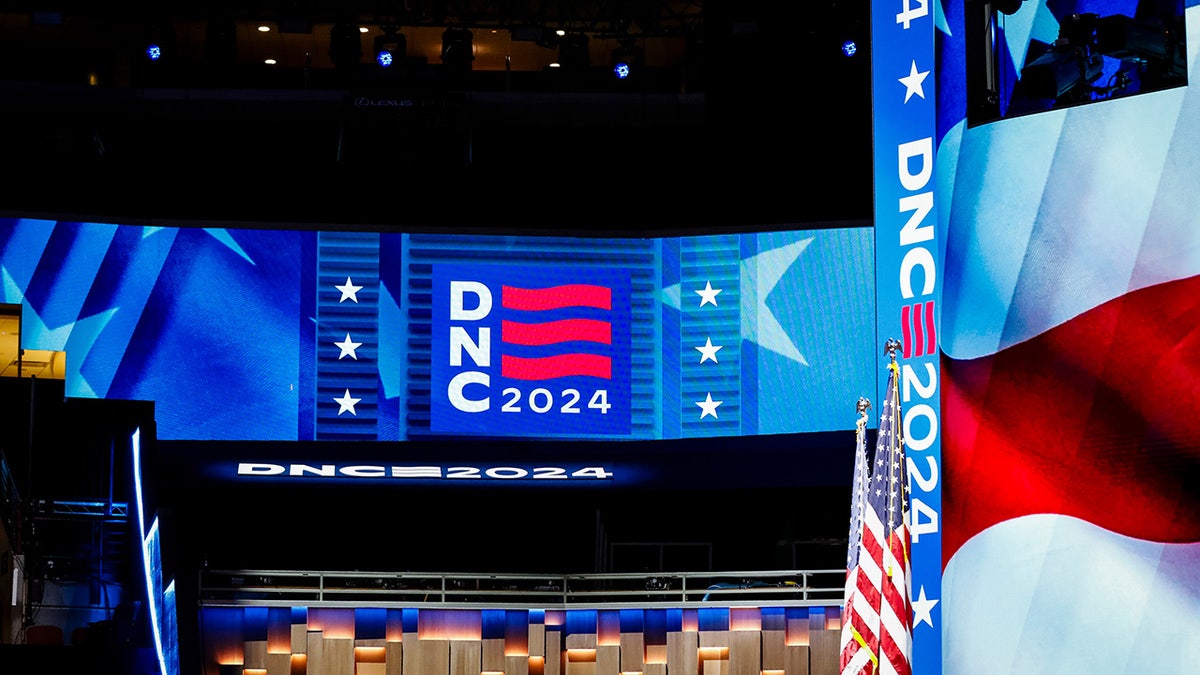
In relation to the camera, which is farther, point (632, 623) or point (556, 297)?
point (556, 297)

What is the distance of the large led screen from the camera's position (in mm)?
10500

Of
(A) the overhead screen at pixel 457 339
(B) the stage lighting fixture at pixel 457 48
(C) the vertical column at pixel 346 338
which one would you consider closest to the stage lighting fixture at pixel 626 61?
(B) the stage lighting fixture at pixel 457 48

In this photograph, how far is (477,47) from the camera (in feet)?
76.7

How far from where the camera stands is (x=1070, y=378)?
11.2 meters

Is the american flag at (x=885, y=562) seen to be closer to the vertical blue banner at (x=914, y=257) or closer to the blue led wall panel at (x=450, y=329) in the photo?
the vertical blue banner at (x=914, y=257)

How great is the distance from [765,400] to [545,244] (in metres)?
3.01

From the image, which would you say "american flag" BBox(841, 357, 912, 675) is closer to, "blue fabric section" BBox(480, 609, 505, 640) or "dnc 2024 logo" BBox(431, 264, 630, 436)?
"blue fabric section" BBox(480, 609, 505, 640)

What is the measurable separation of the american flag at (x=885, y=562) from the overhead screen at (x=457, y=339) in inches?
313

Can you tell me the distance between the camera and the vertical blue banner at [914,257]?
12.2 metres

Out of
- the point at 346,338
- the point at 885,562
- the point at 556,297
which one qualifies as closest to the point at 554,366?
the point at 556,297

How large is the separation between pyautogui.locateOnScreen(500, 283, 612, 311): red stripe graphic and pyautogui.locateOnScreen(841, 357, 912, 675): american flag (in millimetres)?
8776

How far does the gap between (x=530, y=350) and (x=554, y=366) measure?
1.06 feet

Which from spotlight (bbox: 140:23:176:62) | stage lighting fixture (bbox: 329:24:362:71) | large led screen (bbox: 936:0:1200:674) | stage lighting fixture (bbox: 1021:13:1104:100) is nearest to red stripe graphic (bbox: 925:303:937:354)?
large led screen (bbox: 936:0:1200:674)

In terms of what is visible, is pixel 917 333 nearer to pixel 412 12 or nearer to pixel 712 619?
pixel 712 619
